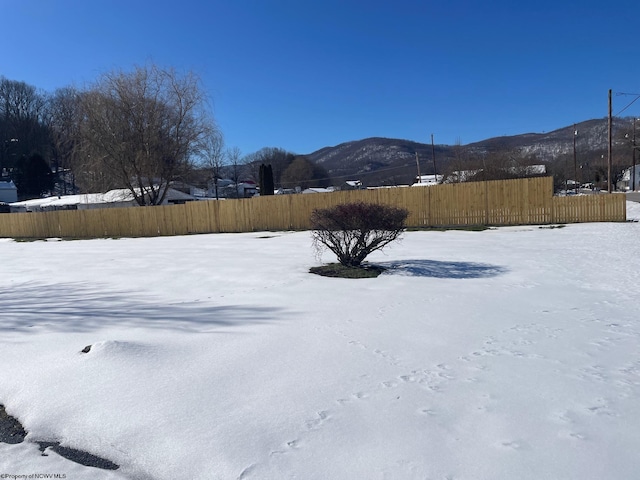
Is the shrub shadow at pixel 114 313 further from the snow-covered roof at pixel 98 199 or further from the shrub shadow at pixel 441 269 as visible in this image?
the snow-covered roof at pixel 98 199

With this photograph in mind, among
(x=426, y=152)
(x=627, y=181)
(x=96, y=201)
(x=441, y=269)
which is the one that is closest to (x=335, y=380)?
(x=441, y=269)

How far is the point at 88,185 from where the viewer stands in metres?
35.3

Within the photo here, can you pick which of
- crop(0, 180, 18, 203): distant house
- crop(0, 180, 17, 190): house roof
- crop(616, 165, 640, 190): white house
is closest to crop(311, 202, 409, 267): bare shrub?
crop(0, 180, 18, 203): distant house

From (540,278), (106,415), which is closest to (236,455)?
(106,415)

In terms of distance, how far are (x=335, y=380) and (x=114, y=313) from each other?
13.6 feet

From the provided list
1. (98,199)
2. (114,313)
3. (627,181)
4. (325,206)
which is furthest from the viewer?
(627,181)

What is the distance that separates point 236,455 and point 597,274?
8330mm

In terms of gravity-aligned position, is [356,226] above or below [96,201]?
below

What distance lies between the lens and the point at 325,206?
24.8m

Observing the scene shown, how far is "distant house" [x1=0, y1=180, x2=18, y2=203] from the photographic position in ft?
217

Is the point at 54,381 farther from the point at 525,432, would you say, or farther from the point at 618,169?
the point at 618,169

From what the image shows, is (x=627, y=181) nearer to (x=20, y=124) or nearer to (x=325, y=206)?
(x=325, y=206)

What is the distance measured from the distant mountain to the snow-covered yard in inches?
1671

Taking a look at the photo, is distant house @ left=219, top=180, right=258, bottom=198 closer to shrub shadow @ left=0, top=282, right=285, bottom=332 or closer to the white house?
the white house
